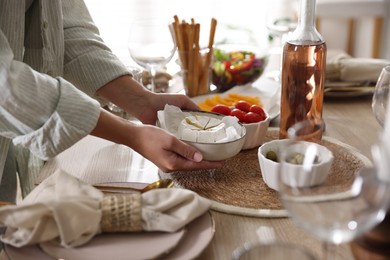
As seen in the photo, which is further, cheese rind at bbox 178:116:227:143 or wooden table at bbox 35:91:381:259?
cheese rind at bbox 178:116:227:143

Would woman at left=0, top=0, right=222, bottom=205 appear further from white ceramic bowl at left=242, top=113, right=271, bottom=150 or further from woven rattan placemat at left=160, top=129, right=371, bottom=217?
white ceramic bowl at left=242, top=113, right=271, bottom=150

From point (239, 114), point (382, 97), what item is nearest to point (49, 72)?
point (239, 114)

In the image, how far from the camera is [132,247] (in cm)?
80

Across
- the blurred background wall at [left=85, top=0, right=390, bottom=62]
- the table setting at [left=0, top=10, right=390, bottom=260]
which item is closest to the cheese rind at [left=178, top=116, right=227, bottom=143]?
the table setting at [left=0, top=10, right=390, bottom=260]

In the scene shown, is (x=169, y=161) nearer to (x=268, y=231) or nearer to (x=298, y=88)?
(x=268, y=231)

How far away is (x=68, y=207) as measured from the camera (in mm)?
797

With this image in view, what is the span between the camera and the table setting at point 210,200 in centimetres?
69

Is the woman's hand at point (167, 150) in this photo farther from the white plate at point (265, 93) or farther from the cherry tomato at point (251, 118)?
the white plate at point (265, 93)

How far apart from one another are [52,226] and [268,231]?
1.09 ft

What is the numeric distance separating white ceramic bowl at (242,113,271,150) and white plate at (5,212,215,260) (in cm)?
39

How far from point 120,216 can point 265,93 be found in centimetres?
86

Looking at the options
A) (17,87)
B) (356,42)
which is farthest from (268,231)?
(356,42)

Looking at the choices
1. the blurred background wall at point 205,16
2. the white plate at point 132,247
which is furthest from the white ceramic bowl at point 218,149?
the blurred background wall at point 205,16

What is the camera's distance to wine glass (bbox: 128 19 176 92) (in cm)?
150
